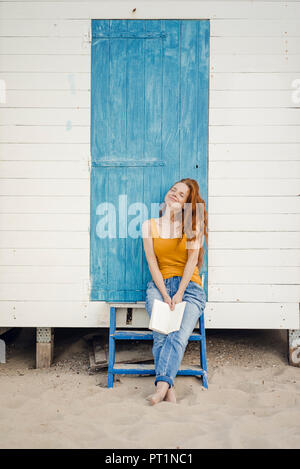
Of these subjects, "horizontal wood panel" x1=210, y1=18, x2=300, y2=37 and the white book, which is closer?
the white book

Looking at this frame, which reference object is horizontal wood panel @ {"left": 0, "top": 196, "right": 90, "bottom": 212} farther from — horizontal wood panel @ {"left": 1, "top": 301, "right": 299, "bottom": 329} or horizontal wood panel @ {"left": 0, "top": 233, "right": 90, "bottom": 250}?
horizontal wood panel @ {"left": 1, "top": 301, "right": 299, "bottom": 329}

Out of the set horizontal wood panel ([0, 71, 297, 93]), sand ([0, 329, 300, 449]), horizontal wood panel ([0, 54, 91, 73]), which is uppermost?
horizontal wood panel ([0, 54, 91, 73])

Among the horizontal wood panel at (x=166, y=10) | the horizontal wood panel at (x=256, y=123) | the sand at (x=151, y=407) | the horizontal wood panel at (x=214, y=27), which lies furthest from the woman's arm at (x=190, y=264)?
the horizontal wood panel at (x=166, y=10)

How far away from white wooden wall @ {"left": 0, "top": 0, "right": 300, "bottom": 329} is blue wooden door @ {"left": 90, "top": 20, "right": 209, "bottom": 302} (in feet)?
0.28

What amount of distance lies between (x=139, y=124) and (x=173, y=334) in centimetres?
173

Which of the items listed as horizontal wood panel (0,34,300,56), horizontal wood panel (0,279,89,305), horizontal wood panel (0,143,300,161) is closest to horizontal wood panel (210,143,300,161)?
horizontal wood panel (0,143,300,161)

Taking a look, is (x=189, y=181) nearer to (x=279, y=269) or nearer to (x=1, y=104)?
(x=279, y=269)

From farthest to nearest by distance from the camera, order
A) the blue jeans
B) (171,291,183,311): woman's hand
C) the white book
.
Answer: (171,291,183,311): woman's hand, the white book, the blue jeans

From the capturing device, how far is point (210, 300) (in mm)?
3227

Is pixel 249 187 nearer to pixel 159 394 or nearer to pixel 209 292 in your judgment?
pixel 209 292

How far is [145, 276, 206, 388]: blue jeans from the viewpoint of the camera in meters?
2.57

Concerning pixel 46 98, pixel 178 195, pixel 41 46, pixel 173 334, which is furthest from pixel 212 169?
pixel 41 46

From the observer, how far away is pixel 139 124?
3229mm
